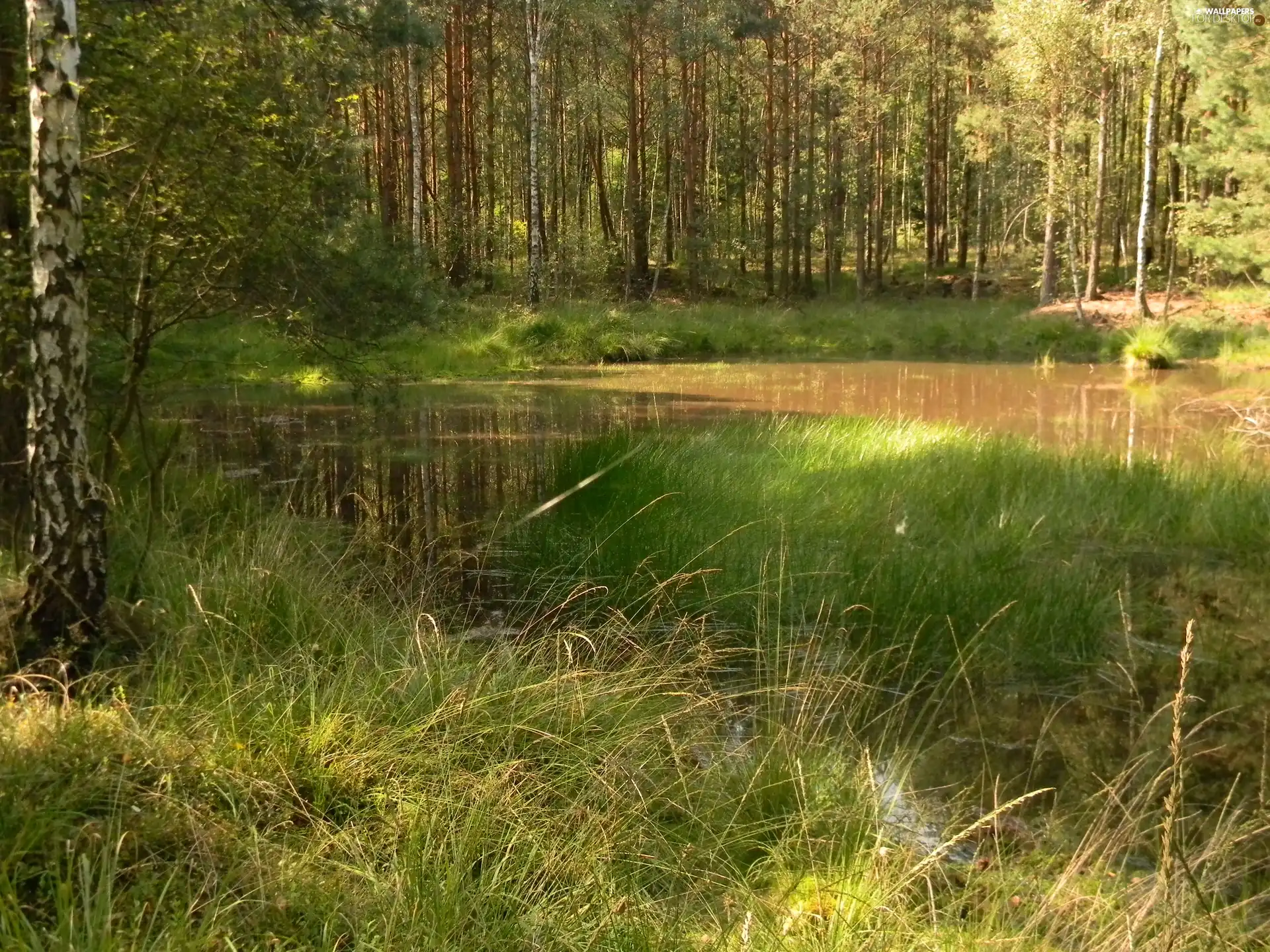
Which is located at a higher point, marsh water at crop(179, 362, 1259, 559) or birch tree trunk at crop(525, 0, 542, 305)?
Answer: birch tree trunk at crop(525, 0, 542, 305)

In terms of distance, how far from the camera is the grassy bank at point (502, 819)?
273 cm

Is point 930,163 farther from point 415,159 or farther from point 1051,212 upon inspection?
point 415,159

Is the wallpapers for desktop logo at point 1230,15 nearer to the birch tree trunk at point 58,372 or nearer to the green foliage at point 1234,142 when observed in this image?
the green foliage at point 1234,142

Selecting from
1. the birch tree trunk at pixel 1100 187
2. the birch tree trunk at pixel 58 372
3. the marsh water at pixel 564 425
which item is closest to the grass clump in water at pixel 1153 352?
the marsh water at pixel 564 425

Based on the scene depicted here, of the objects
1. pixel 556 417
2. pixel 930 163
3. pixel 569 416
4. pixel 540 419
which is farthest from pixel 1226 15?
pixel 930 163

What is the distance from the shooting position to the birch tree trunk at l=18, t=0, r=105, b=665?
4168mm

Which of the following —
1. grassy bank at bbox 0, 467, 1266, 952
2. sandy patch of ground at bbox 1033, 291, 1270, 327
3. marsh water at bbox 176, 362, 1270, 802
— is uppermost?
sandy patch of ground at bbox 1033, 291, 1270, 327

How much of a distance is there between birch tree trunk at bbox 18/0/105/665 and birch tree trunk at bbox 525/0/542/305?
20511 millimetres

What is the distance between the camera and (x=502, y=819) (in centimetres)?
316

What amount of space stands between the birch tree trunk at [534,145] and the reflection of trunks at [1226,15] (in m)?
12.9

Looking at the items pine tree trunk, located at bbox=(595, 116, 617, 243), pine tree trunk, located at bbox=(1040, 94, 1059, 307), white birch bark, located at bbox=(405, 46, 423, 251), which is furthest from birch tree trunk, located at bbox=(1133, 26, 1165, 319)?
pine tree trunk, located at bbox=(595, 116, 617, 243)

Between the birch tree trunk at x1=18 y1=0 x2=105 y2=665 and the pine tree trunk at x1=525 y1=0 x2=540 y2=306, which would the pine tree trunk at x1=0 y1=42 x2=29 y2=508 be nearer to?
the birch tree trunk at x1=18 y1=0 x2=105 y2=665

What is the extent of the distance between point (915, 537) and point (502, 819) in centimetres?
480

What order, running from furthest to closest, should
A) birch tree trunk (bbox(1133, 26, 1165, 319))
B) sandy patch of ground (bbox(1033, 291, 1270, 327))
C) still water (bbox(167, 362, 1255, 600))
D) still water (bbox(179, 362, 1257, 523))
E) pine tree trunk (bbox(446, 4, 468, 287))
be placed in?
pine tree trunk (bbox(446, 4, 468, 287)), birch tree trunk (bbox(1133, 26, 1165, 319)), sandy patch of ground (bbox(1033, 291, 1270, 327)), still water (bbox(179, 362, 1257, 523)), still water (bbox(167, 362, 1255, 600))
